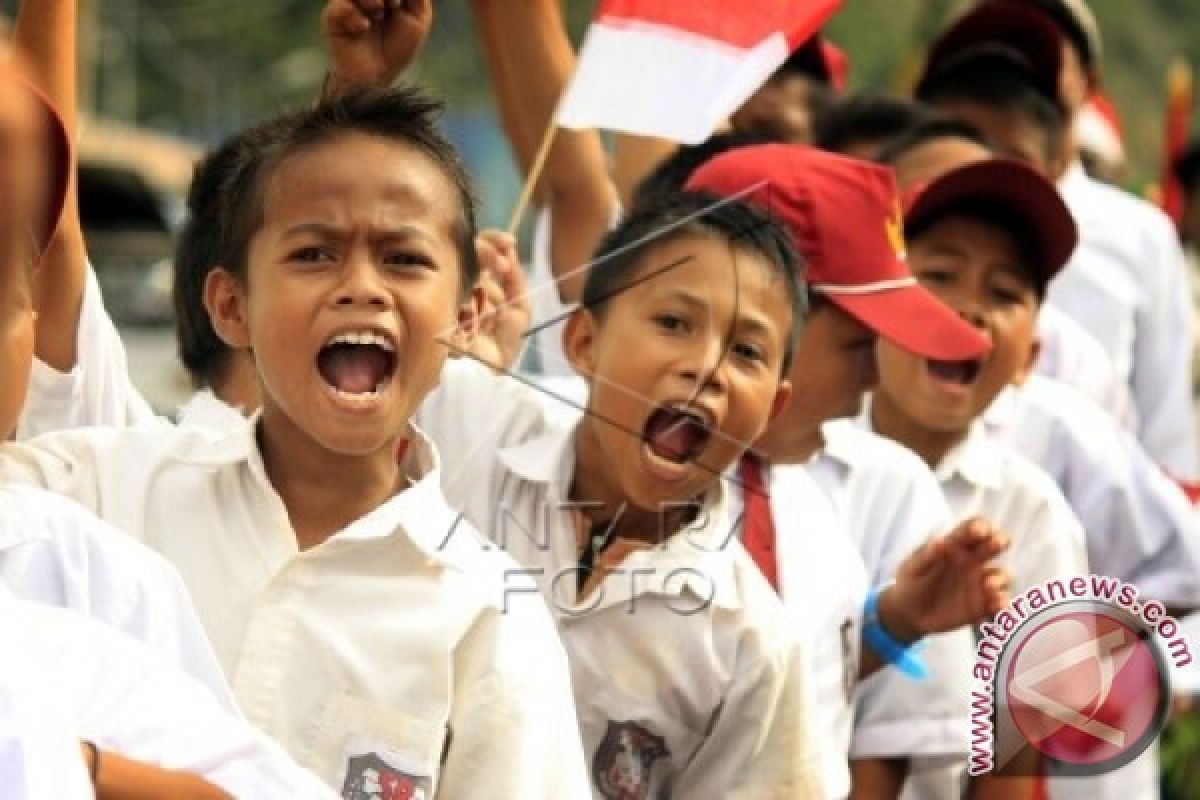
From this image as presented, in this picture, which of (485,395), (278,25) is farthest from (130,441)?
(278,25)

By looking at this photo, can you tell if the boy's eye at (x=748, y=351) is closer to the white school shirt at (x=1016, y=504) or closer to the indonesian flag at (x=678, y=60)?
the indonesian flag at (x=678, y=60)

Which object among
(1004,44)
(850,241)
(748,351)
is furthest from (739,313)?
A: (1004,44)

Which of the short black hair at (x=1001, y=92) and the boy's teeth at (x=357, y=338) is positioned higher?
the short black hair at (x=1001, y=92)

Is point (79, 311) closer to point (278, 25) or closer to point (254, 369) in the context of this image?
point (254, 369)

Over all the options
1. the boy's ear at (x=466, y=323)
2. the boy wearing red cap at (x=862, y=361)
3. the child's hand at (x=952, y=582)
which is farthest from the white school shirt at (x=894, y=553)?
the boy's ear at (x=466, y=323)

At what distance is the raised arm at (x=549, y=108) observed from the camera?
558 cm

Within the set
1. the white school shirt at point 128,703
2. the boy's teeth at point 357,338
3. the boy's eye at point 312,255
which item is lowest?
the white school shirt at point 128,703

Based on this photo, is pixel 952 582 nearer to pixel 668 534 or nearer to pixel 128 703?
pixel 668 534

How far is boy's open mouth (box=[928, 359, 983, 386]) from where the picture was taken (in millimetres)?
5840

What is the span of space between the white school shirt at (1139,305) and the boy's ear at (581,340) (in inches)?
118

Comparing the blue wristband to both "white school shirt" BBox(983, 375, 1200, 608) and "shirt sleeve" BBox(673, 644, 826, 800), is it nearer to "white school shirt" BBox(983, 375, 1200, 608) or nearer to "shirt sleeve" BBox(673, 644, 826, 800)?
"shirt sleeve" BBox(673, 644, 826, 800)

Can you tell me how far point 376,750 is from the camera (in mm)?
3924

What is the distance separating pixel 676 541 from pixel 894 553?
37.1 inches

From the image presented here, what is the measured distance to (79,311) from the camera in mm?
4621
